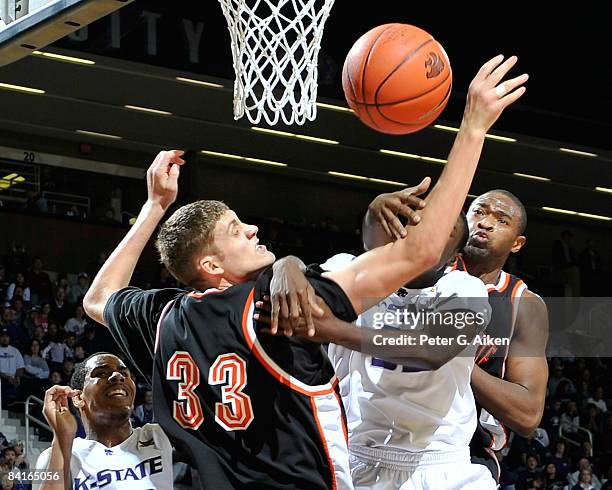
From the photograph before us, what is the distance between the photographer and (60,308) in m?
13.9

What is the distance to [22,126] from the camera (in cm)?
1698

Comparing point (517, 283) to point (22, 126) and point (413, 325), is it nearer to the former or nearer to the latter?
point (413, 325)

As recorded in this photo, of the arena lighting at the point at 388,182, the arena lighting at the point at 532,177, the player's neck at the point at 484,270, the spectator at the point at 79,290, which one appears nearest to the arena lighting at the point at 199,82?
the spectator at the point at 79,290

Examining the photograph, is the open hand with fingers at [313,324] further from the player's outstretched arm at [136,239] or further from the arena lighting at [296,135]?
the arena lighting at [296,135]

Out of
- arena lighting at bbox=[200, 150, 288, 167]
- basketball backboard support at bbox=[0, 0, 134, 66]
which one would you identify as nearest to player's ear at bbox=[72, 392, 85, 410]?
basketball backboard support at bbox=[0, 0, 134, 66]

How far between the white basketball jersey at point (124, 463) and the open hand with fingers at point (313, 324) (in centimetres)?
199

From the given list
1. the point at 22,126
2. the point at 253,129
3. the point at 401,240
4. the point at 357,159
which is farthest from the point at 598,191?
the point at 401,240

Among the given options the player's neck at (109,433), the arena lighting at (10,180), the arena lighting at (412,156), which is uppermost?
the player's neck at (109,433)

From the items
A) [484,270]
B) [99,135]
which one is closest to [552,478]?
[99,135]

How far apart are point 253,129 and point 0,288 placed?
15.0 feet

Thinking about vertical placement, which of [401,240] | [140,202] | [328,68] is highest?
[401,240]

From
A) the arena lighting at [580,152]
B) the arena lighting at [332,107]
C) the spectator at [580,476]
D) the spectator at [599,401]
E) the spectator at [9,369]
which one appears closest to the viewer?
the spectator at [9,369]

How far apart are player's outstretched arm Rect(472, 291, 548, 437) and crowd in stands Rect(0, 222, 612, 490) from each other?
609cm

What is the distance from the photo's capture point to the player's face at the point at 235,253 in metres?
3.08
